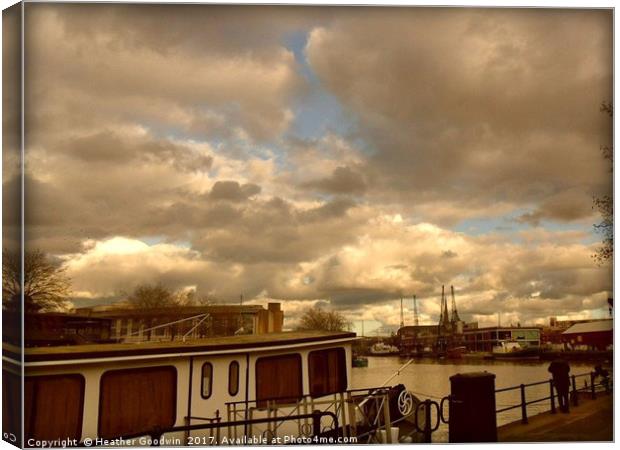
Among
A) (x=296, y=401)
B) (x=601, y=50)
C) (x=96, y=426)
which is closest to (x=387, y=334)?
(x=296, y=401)

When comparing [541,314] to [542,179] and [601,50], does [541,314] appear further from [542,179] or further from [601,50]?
[601,50]

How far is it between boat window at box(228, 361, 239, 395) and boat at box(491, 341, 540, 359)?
338 cm

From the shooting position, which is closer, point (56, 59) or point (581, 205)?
point (56, 59)

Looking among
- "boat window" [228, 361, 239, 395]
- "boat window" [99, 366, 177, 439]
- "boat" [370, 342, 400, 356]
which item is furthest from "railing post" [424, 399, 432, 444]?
"boat window" [99, 366, 177, 439]

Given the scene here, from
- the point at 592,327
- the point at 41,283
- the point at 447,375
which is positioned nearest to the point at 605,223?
the point at 592,327

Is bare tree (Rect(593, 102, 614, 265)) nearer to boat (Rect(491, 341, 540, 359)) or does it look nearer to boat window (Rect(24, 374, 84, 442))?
boat (Rect(491, 341, 540, 359))

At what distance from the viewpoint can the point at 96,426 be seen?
11508 mm

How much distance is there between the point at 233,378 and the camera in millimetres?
12070

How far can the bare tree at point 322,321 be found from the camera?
12188 mm

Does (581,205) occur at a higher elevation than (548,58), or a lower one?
lower

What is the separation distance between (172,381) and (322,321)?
2.05 metres

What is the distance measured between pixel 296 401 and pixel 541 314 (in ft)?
11.3

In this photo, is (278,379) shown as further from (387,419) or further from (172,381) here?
(387,419)

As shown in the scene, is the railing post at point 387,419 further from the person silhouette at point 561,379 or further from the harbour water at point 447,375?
the person silhouette at point 561,379
